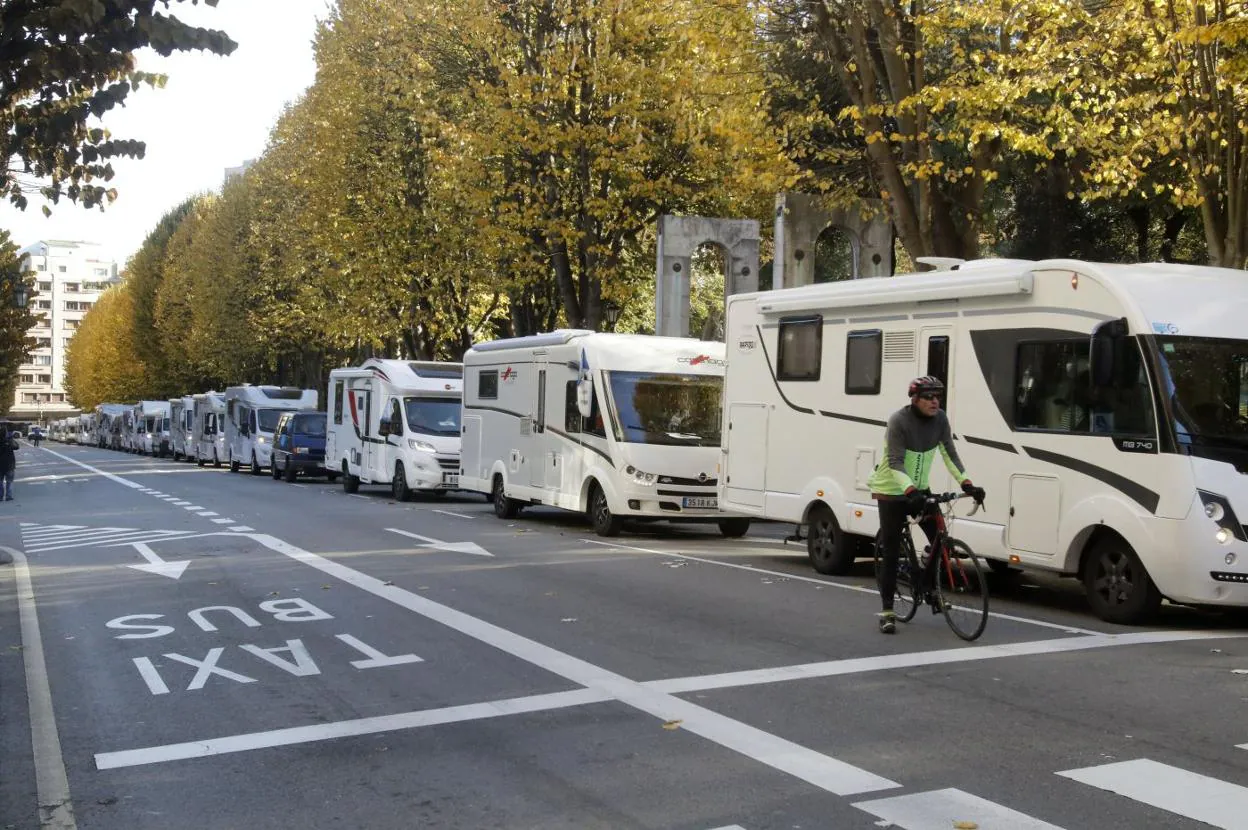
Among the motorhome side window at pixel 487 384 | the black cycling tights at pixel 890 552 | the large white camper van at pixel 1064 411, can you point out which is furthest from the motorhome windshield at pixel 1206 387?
the motorhome side window at pixel 487 384

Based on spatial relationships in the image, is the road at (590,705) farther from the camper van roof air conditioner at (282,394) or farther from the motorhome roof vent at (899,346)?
the camper van roof air conditioner at (282,394)

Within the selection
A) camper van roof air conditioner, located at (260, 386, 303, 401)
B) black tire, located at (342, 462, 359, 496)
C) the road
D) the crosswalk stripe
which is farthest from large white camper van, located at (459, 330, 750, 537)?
camper van roof air conditioner, located at (260, 386, 303, 401)

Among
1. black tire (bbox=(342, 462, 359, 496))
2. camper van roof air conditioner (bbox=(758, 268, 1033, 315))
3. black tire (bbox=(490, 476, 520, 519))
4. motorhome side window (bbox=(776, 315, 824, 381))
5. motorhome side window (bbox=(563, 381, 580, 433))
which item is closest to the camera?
camper van roof air conditioner (bbox=(758, 268, 1033, 315))

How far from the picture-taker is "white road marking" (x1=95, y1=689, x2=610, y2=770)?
6.74 m

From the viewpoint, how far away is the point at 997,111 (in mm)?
18328

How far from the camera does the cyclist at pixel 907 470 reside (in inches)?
395

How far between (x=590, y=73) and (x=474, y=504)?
865cm

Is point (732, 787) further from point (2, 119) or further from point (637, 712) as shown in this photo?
point (2, 119)

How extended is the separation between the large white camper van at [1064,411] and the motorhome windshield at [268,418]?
101ft

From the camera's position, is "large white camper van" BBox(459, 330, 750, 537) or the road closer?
the road

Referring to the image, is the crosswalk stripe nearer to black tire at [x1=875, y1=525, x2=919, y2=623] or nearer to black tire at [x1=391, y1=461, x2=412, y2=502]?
black tire at [x1=875, y1=525, x2=919, y2=623]

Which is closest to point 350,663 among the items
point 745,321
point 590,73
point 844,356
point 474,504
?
point 844,356

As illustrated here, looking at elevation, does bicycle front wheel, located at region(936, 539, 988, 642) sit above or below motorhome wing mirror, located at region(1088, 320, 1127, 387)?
below

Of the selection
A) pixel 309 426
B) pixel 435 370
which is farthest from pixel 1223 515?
pixel 309 426
